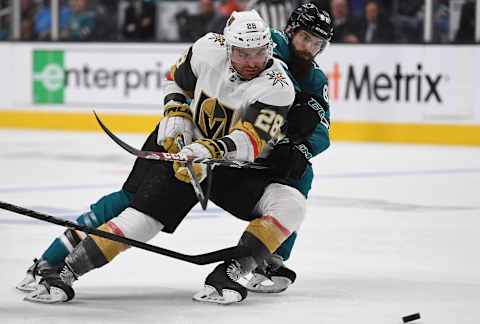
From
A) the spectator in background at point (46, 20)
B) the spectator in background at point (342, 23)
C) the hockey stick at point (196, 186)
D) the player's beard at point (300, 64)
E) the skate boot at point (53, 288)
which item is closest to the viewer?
the hockey stick at point (196, 186)

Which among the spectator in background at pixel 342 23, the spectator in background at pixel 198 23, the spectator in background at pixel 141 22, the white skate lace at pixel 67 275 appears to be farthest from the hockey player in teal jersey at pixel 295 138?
the spectator in background at pixel 141 22

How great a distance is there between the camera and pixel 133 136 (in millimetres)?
11438

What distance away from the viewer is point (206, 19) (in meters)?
12.0

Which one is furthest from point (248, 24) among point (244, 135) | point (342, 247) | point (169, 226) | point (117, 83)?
point (117, 83)

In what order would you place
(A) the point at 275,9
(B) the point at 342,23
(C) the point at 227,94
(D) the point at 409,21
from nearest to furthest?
(C) the point at 227,94, (D) the point at 409,21, (B) the point at 342,23, (A) the point at 275,9

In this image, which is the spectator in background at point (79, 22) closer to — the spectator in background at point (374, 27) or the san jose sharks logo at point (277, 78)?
the spectator in background at point (374, 27)

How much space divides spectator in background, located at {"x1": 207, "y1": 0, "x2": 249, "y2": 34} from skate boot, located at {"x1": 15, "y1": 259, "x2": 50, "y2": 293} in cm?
782

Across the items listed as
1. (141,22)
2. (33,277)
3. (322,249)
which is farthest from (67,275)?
(141,22)

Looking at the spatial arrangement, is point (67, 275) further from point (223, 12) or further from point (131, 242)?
point (223, 12)

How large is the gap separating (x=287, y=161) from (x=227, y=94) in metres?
0.35

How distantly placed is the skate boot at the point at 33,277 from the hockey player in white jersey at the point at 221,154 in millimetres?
86

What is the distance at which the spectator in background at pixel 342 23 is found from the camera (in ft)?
37.3

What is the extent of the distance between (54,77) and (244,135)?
8714 mm

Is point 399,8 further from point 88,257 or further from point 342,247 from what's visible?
point 88,257
